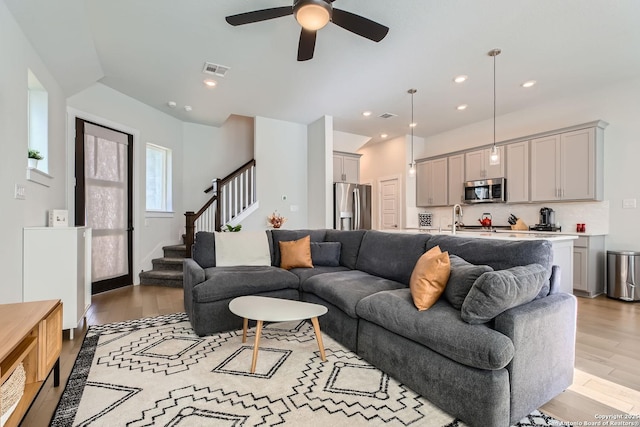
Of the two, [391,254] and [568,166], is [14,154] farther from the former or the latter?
[568,166]

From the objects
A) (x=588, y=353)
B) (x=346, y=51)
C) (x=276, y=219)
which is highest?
(x=346, y=51)

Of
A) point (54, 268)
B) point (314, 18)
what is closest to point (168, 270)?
point (54, 268)

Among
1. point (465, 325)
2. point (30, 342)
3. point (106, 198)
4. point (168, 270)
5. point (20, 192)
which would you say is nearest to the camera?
point (30, 342)

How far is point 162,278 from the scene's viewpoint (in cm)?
472

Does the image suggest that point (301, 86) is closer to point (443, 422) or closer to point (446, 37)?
point (446, 37)

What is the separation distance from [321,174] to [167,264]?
10.3 ft

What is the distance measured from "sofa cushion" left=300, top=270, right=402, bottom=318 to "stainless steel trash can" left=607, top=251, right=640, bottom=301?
3.50 metres

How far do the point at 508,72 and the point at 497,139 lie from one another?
2120mm

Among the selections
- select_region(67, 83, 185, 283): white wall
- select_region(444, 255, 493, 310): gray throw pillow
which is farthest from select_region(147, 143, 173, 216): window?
select_region(444, 255, 493, 310): gray throw pillow

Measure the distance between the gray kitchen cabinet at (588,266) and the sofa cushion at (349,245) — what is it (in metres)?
3.16

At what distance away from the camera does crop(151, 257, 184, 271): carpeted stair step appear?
501 centimetres

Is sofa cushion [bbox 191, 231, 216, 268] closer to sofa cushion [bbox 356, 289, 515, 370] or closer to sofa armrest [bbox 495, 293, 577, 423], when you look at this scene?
sofa cushion [bbox 356, 289, 515, 370]

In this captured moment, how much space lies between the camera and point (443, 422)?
1.55 meters

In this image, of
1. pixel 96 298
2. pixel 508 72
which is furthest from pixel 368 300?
pixel 96 298
